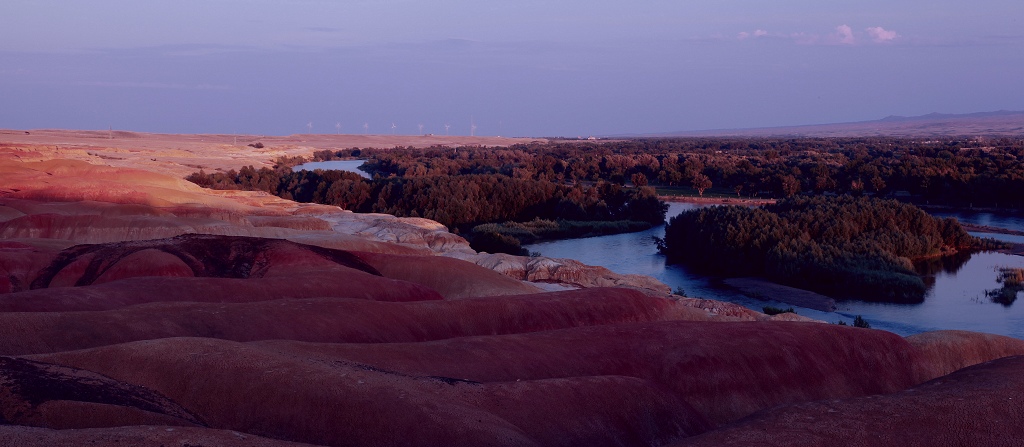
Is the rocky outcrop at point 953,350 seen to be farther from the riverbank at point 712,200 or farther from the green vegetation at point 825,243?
the riverbank at point 712,200

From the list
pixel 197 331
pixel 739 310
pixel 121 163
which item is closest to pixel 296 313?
pixel 197 331

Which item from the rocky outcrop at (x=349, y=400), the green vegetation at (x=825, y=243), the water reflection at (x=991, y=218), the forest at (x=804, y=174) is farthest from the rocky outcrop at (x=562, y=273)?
the forest at (x=804, y=174)

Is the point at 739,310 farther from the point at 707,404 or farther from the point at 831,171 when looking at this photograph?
the point at 831,171

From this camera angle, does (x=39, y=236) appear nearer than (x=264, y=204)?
Yes


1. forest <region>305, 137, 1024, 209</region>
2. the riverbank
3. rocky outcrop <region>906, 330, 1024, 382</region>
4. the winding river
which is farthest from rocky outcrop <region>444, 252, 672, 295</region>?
the riverbank

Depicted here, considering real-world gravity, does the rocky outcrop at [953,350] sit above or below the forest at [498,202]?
above

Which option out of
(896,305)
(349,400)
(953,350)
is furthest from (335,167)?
(349,400)
